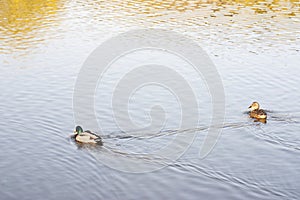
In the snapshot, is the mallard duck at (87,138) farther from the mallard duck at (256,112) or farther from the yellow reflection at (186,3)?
the yellow reflection at (186,3)

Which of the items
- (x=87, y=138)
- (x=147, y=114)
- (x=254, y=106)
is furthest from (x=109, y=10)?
(x=87, y=138)

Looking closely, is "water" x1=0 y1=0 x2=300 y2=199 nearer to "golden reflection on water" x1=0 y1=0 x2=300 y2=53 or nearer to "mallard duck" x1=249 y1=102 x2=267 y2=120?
"golden reflection on water" x1=0 y1=0 x2=300 y2=53

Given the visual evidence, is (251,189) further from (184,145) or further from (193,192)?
(184,145)

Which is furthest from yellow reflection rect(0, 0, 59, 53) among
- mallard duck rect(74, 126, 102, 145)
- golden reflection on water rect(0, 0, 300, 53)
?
mallard duck rect(74, 126, 102, 145)

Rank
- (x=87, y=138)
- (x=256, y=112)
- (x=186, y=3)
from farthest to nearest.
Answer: (x=186, y=3) → (x=256, y=112) → (x=87, y=138)

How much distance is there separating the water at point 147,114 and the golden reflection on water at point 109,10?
0.48 ft

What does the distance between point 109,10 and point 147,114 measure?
1998cm

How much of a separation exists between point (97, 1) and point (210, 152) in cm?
2698

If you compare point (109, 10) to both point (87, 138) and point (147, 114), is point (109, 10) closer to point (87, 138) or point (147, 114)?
point (147, 114)

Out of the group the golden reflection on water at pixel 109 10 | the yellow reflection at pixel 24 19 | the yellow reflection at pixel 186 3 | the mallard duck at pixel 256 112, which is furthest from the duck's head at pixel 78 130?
the yellow reflection at pixel 186 3

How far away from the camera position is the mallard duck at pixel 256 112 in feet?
64.4

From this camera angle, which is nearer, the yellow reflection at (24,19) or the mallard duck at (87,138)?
the mallard duck at (87,138)

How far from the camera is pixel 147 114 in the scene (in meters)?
20.5

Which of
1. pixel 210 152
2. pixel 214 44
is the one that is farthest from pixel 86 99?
pixel 214 44
